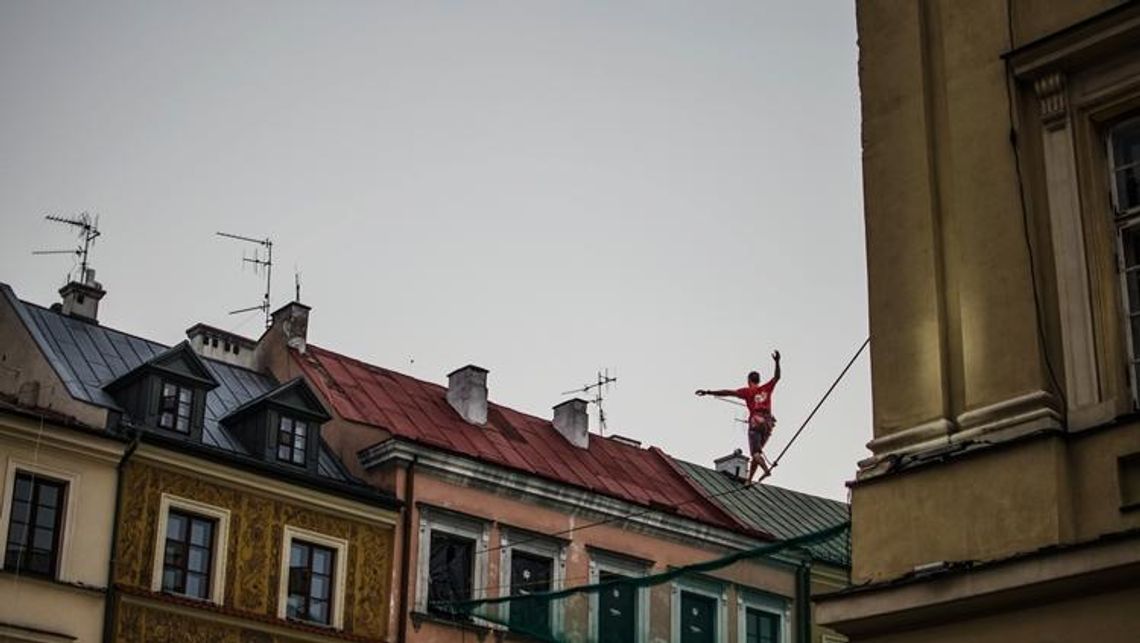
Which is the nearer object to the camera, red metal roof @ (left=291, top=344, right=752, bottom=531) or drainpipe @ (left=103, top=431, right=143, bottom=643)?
drainpipe @ (left=103, top=431, right=143, bottom=643)

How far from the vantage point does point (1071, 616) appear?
10164mm

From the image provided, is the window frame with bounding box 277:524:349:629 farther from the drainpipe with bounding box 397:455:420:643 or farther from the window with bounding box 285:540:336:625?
the drainpipe with bounding box 397:455:420:643

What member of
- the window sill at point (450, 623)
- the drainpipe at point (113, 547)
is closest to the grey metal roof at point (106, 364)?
the drainpipe at point (113, 547)

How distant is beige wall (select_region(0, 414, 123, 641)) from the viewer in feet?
81.3

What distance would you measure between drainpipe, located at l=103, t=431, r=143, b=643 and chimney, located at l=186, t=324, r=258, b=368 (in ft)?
19.7

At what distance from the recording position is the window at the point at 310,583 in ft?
92.4

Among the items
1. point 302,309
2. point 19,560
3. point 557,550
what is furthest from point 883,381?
point 302,309

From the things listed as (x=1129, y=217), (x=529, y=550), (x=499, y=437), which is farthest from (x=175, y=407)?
(x=1129, y=217)

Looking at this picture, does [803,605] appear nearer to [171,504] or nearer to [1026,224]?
[1026,224]

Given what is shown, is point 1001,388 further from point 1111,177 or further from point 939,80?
point 939,80

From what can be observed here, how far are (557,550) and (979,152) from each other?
20.7 m

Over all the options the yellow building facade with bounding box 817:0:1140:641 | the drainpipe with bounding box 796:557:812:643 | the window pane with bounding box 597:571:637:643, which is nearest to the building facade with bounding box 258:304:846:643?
the drainpipe with bounding box 796:557:812:643

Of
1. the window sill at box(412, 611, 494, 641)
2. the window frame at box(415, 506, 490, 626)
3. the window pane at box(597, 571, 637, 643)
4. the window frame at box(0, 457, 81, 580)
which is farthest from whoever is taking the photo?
the window frame at box(415, 506, 490, 626)

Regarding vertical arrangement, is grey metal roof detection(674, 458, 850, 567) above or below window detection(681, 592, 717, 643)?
above
